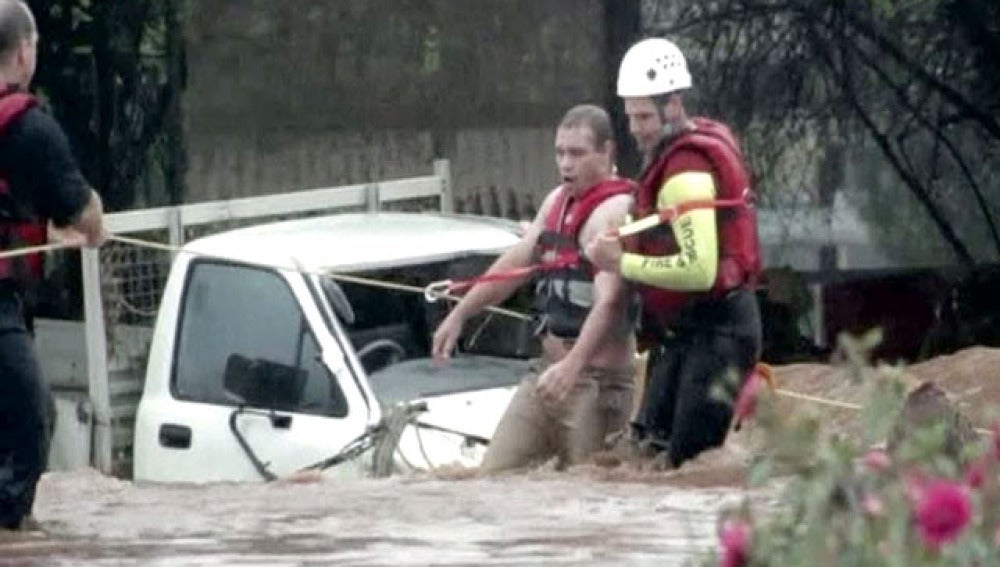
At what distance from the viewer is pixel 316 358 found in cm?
1291

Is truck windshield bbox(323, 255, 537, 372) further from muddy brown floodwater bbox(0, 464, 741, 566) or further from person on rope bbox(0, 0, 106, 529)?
person on rope bbox(0, 0, 106, 529)

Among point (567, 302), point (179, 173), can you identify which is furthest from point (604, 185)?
point (179, 173)

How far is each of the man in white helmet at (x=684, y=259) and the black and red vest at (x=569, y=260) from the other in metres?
A: 0.32

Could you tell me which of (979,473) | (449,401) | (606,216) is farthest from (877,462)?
(449,401)

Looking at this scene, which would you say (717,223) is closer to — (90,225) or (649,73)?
(649,73)

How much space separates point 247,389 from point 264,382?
11cm

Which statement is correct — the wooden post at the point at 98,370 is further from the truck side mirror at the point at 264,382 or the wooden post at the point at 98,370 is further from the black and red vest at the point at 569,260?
the black and red vest at the point at 569,260

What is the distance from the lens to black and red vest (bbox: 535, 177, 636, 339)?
1180 centimetres

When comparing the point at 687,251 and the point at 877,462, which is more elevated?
the point at 877,462

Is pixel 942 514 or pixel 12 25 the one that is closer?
pixel 942 514

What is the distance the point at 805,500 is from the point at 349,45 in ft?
48.4

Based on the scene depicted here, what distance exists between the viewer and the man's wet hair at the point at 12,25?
9648 millimetres

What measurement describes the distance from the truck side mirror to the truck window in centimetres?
1

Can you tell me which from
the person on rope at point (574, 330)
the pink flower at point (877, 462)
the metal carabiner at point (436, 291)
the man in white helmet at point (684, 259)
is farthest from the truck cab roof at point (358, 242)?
the pink flower at point (877, 462)
